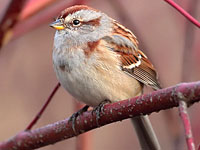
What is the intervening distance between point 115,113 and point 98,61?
2.43ft

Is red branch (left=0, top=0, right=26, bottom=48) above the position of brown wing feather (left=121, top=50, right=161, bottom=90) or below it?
above

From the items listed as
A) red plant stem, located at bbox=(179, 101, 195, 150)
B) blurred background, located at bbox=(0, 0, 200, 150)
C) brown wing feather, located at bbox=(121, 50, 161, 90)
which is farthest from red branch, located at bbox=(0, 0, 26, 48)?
blurred background, located at bbox=(0, 0, 200, 150)

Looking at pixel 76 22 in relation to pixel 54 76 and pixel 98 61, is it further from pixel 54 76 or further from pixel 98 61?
pixel 54 76

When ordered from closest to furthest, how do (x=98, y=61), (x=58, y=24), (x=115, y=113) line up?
(x=115, y=113), (x=98, y=61), (x=58, y=24)

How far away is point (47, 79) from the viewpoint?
14.9ft

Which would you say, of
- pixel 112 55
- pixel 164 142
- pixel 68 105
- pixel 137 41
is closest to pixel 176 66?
pixel 164 142

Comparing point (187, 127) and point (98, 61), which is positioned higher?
point (187, 127)

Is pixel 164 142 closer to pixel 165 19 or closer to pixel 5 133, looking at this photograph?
pixel 165 19

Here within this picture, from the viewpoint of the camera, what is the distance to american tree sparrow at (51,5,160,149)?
103 inches

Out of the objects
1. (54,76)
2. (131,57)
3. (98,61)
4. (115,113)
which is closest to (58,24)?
(98,61)

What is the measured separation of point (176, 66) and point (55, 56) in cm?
216

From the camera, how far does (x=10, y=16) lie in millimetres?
2330

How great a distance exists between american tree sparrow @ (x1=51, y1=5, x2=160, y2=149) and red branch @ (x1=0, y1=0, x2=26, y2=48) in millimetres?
405

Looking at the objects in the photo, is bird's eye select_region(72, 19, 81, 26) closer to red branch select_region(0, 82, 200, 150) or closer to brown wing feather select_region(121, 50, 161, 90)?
brown wing feather select_region(121, 50, 161, 90)
